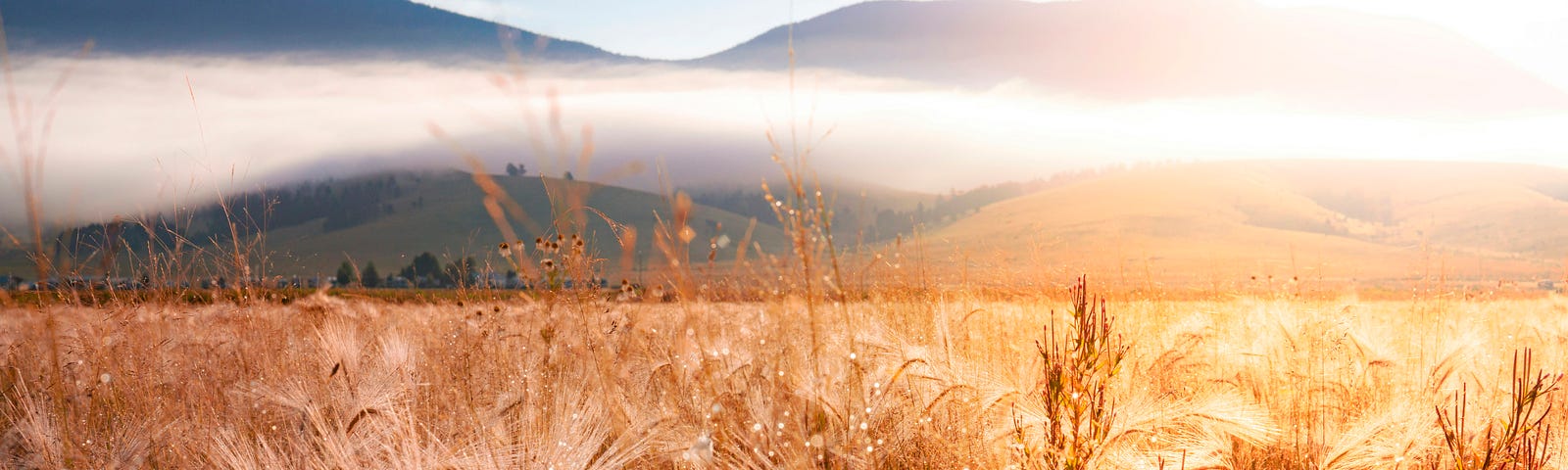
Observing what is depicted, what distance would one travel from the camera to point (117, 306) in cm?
581

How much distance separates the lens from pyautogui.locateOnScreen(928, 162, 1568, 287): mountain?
94.8m

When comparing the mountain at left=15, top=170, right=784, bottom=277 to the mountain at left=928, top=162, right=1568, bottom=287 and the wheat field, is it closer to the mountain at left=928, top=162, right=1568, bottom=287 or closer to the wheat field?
the mountain at left=928, top=162, right=1568, bottom=287

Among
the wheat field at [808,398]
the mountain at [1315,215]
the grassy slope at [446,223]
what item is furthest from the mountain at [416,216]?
the wheat field at [808,398]

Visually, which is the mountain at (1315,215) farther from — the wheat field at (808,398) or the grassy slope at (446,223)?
the wheat field at (808,398)

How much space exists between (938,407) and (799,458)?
1.06m

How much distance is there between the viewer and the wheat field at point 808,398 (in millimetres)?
2453

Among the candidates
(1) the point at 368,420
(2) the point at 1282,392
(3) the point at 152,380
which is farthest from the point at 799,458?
(3) the point at 152,380

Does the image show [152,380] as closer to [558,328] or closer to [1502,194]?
[558,328]

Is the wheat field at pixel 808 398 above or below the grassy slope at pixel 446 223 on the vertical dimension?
above

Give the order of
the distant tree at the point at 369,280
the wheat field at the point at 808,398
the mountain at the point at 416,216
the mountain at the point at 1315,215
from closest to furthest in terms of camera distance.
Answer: the wheat field at the point at 808,398
the distant tree at the point at 369,280
the mountain at the point at 1315,215
the mountain at the point at 416,216

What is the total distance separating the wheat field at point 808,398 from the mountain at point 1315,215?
78892 mm

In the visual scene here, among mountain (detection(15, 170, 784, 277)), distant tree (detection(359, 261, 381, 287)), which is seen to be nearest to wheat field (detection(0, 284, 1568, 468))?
distant tree (detection(359, 261, 381, 287))

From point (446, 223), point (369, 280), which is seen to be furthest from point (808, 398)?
point (446, 223)

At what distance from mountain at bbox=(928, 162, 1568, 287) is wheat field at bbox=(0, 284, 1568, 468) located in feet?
259
